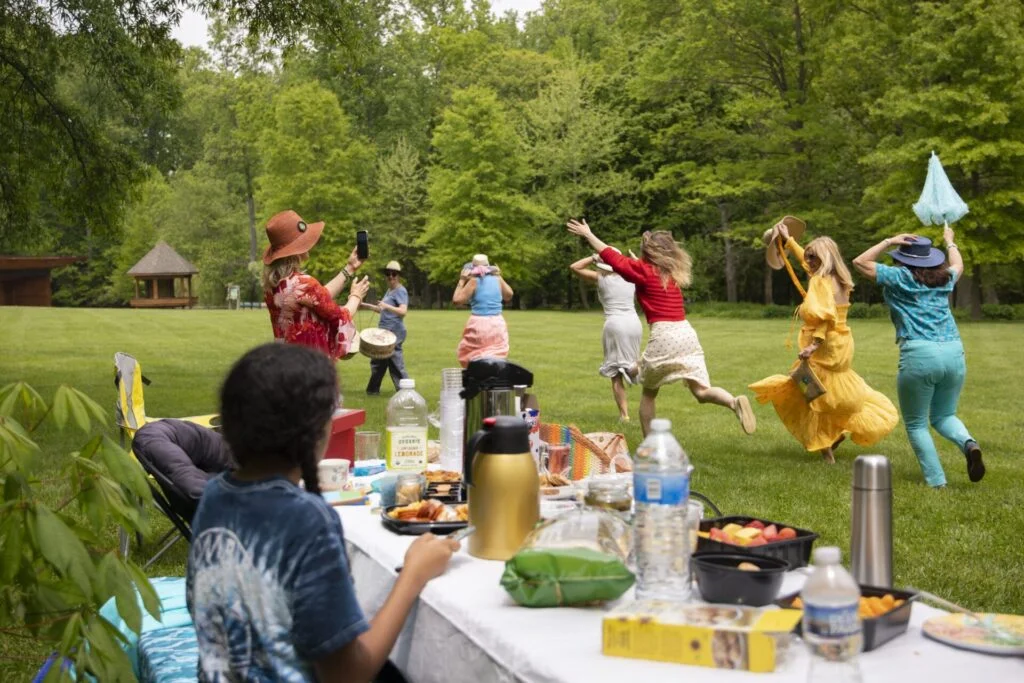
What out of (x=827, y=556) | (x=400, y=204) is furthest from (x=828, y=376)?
(x=400, y=204)

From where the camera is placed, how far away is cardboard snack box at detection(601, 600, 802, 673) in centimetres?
199

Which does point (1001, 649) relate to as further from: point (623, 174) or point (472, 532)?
point (623, 174)

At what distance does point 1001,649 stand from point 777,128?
138ft

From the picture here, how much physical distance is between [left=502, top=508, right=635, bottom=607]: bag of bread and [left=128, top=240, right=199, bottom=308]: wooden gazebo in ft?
212

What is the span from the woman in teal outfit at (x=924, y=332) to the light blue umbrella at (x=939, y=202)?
0.18m

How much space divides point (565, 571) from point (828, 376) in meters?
6.96

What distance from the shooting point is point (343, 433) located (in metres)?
6.41

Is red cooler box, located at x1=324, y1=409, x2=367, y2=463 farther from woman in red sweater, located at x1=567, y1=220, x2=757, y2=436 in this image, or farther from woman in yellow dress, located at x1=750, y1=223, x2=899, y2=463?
woman in yellow dress, located at x1=750, y1=223, x2=899, y2=463

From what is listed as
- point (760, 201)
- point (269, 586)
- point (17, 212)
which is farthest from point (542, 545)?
point (760, 201)

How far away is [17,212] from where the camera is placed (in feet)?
45.8

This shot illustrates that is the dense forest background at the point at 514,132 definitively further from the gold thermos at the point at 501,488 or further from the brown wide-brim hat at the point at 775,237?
the gold thermos at the point at 501,488

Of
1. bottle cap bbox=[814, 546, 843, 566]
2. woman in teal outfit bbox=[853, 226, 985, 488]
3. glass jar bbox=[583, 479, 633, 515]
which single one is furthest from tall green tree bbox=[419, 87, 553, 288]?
bottle cap bbox=[814, 546, 843, 566]

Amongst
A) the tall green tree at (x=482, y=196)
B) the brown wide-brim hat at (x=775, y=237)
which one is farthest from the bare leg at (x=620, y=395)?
the tall green tree at (x=482, y=196)

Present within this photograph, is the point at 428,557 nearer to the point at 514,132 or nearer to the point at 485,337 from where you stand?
the point at 485,337
